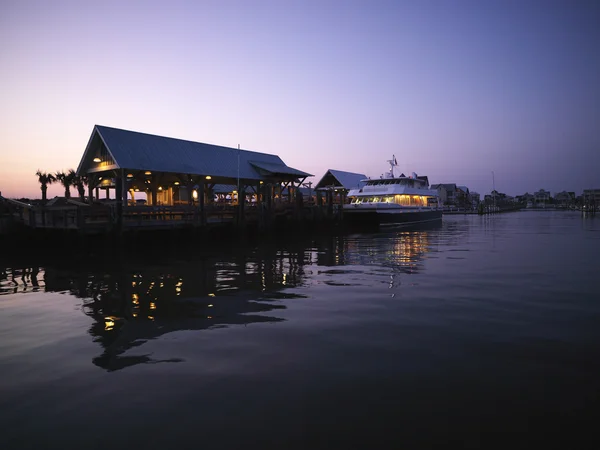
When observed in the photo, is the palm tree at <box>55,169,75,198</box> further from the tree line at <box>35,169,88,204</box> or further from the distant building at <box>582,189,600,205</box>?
the distant building at <box>582,189,600,205</box>

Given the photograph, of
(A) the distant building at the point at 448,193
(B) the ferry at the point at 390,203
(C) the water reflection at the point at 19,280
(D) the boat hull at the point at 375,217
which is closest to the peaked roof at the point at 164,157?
(D) the boat hull at the point at 375,217

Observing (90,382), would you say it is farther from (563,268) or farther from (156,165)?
(156,165)

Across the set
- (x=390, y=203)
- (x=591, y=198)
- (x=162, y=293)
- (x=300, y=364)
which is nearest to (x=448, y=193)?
(x=591, y=198)

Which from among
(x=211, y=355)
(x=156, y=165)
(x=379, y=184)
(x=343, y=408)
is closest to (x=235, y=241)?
(x=156, y=165)

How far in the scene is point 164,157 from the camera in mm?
28484

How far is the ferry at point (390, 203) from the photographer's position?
128ft

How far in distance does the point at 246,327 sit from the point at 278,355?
5.05 ft

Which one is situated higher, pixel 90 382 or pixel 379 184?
pixel 379 184

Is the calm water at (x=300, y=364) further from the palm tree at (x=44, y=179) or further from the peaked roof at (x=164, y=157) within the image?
the palm tree at (x=44, y=179)

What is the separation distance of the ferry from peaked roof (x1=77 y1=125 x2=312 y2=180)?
288 inches

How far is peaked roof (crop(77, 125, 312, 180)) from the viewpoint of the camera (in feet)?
84.0

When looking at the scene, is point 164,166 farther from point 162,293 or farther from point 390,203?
point 390,203

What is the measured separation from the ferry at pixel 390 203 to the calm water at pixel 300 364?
27.6 m

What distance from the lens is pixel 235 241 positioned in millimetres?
25312
